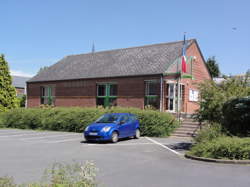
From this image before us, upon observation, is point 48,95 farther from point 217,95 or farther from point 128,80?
point 217,95

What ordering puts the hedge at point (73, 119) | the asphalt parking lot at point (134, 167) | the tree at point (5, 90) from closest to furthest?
the asphalt parking lot at point (134, 167), the hedge at point (73, 119), the tree at point (5, 90)

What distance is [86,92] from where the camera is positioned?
28.4 metres

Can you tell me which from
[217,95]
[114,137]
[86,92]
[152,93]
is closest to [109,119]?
[114,137]

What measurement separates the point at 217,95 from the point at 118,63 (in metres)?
14.4

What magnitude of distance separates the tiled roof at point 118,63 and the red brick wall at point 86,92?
50 cm

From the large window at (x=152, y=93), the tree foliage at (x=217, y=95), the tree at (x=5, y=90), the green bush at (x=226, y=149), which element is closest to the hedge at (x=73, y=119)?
the tree foliage at (x=217, y=95)

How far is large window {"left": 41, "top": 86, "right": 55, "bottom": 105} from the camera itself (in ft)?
103

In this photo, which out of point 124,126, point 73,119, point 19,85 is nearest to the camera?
point 124,126

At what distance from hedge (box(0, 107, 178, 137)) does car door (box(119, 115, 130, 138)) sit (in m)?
2.65

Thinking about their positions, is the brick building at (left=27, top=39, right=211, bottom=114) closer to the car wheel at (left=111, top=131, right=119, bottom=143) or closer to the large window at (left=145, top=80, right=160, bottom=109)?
the large window at (left=145, top=80, right=160, bottom=109)

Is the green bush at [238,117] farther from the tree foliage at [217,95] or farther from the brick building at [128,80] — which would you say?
the brick building at [128,80]

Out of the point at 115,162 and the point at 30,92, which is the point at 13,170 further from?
the point at 30,92

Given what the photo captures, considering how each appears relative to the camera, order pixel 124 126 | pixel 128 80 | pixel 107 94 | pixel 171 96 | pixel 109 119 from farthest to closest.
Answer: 1. pixel 107 94
2. pixel 128 80
3. pixel 171 96
4. pixel 109 119
5. pixel 124 126

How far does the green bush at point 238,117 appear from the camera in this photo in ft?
41.1
